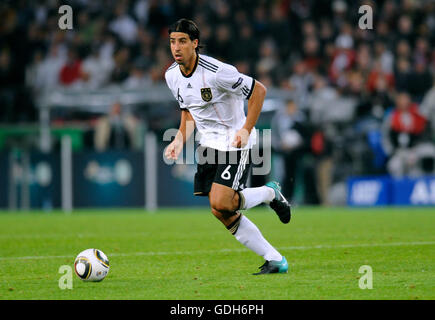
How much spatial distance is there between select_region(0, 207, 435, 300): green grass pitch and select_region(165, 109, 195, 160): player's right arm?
953mm

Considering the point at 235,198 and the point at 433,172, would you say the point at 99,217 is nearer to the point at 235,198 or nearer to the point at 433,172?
the point at 433,172

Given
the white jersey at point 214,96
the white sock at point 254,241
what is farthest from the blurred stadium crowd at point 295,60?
the white sock at point 254,241

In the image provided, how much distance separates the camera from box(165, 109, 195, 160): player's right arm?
7.09m

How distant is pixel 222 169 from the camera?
22.3 ft

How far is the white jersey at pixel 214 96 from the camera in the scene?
685 cm

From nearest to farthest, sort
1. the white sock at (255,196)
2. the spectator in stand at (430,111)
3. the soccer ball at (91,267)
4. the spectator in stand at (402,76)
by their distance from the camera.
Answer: the soccer ball at (91,267)
the white sock at (255,196)
the spectator in stand at (430,111)
the spectator in stand at (402,76)

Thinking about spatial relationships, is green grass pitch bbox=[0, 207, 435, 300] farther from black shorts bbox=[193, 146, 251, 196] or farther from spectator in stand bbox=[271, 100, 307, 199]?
spectator in stand bbox=[271, 100, 307, 199]

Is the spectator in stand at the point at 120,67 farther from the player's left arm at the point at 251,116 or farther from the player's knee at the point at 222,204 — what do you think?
the player's knee at the point at 222,204

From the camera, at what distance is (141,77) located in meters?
19.0

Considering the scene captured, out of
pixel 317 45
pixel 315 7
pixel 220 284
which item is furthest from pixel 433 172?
pixel 220 284

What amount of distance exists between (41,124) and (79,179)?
1.77m

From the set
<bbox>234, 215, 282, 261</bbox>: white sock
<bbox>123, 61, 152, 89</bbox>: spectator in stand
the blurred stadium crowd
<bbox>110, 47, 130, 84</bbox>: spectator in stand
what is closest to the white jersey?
<bbox>234, 215, 282, 261</bbox>: white sock

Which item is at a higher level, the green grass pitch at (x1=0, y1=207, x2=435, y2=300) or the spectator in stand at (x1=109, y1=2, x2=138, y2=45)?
the spectator in stand at (x1=109, y1=2, x2=138, y2=45)

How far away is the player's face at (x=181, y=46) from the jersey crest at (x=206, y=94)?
0.92ft
